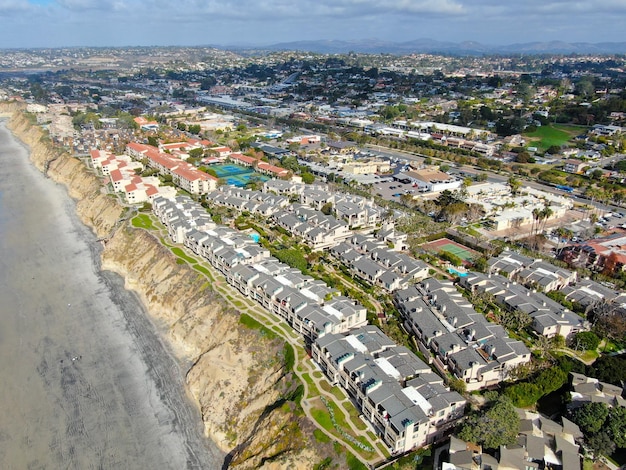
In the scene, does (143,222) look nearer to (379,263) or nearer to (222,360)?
(222,360)

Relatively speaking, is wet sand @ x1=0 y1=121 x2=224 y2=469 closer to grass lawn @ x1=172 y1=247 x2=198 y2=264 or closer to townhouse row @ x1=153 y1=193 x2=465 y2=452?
grass lawn @ x1=172 y1=247 x2=198 y2=264

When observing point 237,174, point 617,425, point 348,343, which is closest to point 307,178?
point 237,174

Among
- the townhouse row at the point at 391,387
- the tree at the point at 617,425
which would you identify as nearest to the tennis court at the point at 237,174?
the townhouse row at the point at 391,387

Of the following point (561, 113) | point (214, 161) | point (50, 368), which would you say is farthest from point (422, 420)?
point (561, 113)

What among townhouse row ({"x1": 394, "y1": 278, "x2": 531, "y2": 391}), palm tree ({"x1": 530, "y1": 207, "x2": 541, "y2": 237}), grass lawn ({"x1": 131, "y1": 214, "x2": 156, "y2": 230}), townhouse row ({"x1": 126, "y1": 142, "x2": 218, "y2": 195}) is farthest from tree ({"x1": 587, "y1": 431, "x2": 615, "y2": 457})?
townhouse row ({"x1": 126, "y1": 142, "x2": 218, "y2": 195})

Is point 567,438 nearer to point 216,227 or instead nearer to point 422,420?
point 422,420

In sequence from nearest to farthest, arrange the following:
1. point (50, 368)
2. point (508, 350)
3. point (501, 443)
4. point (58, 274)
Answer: point (501, 443)
point (508, 350)
point (50, 368)
point (58, 274)
